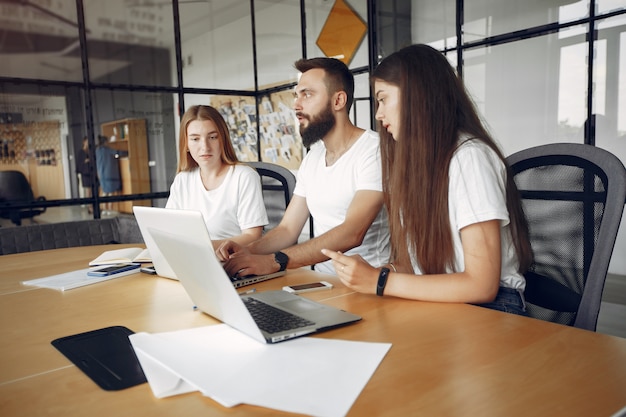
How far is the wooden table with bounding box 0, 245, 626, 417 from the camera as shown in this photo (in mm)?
726

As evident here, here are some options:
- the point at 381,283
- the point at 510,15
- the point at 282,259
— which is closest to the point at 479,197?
the point at 381,283

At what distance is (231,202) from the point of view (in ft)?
7.70

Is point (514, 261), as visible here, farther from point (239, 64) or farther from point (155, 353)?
point (239, 64)

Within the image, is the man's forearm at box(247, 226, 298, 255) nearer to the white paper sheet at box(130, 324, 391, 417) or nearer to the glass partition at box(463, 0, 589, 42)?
the white paper sheet at box(130, 324, 391, 417)

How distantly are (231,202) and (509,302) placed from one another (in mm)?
1421

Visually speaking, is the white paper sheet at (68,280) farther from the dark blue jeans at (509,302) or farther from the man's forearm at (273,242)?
the dark blue jeans at (509,302)

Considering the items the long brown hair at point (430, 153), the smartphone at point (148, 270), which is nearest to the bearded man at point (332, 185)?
the smartphone at point (148, 270)

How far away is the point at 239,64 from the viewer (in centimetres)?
510

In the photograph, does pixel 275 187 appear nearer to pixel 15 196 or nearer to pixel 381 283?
pixel 381 283

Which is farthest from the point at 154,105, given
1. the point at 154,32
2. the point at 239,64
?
the point at 239,64

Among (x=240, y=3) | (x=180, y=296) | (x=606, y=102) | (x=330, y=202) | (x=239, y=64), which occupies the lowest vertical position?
(x=180, y=296)

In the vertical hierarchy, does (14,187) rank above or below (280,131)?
below

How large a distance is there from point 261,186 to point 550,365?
1740 mm

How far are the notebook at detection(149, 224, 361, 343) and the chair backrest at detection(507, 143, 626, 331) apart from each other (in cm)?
60
